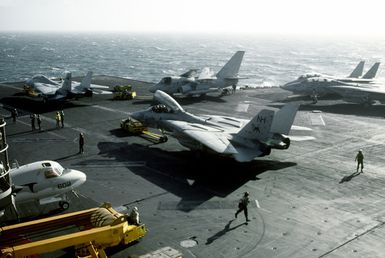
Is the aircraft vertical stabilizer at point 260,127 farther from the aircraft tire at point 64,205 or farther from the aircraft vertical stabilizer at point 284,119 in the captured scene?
the aircraft tire at point 64,205

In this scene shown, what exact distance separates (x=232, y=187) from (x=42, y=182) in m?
11.7

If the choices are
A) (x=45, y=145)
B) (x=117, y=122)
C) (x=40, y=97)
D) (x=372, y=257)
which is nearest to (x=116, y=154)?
(x=45, y=145)

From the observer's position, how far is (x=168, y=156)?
33156 mm

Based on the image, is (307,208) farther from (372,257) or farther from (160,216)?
(160,216)

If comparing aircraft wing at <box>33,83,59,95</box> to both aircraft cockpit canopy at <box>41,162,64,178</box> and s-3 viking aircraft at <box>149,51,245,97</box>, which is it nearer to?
s-3 viking aircraft at <box>149,51,245,97</box>

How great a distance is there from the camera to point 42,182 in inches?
872

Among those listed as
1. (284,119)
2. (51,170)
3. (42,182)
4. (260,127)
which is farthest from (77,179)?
(284,119)

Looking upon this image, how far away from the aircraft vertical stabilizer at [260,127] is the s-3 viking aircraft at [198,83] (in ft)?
93.1

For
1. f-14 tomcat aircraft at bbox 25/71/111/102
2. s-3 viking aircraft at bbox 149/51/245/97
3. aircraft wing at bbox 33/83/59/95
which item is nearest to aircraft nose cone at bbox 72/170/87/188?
f-14 tomcat aircraft at bbox 25/71/111/102

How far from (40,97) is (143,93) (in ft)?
51.0

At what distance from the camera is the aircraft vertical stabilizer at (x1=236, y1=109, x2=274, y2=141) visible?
28969mm

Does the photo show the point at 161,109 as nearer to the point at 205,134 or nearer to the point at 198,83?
the point at 205,134

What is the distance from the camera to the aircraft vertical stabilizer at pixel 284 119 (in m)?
29.7

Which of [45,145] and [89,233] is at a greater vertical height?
[89,233]
